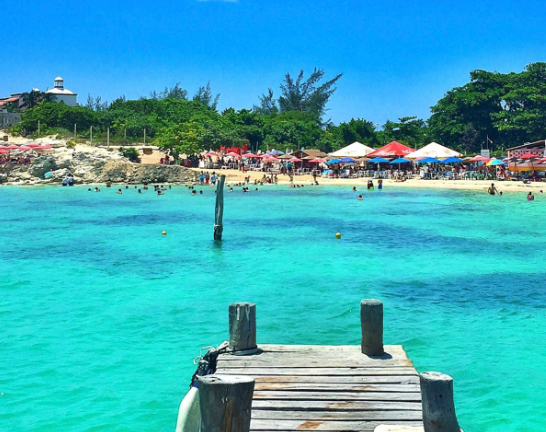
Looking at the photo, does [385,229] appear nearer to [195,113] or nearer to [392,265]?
[392,265]

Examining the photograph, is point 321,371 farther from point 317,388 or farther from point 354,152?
point 354,152

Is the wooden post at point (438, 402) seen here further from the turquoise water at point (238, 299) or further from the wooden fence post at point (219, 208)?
the wooden fence post at point (219, 208)

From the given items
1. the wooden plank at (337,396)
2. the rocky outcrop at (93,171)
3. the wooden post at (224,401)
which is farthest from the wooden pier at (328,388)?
the rocky outcrop at (93,171)

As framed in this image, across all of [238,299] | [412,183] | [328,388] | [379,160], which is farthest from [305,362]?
[379,160]

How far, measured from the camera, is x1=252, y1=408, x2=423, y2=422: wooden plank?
6.18 metres

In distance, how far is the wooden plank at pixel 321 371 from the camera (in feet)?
24.0

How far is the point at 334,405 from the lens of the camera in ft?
21.3

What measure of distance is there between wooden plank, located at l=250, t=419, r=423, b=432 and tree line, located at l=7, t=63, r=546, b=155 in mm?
57625

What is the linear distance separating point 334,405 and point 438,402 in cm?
155

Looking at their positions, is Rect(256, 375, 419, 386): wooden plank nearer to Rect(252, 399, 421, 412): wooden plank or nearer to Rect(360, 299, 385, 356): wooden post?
Rect(252, 399, 421, 412): wooden plank

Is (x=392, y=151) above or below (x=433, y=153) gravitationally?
above

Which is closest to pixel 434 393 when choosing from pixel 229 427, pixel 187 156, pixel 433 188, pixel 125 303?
pixel 229 427

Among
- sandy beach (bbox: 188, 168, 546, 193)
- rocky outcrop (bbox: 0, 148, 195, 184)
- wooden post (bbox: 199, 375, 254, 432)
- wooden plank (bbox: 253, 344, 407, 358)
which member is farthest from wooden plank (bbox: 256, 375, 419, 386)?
rocky outcrop (bbox: 0, 148, 195, 184)

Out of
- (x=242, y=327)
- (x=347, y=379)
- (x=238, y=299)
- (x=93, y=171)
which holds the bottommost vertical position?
(x=238, y=299)
